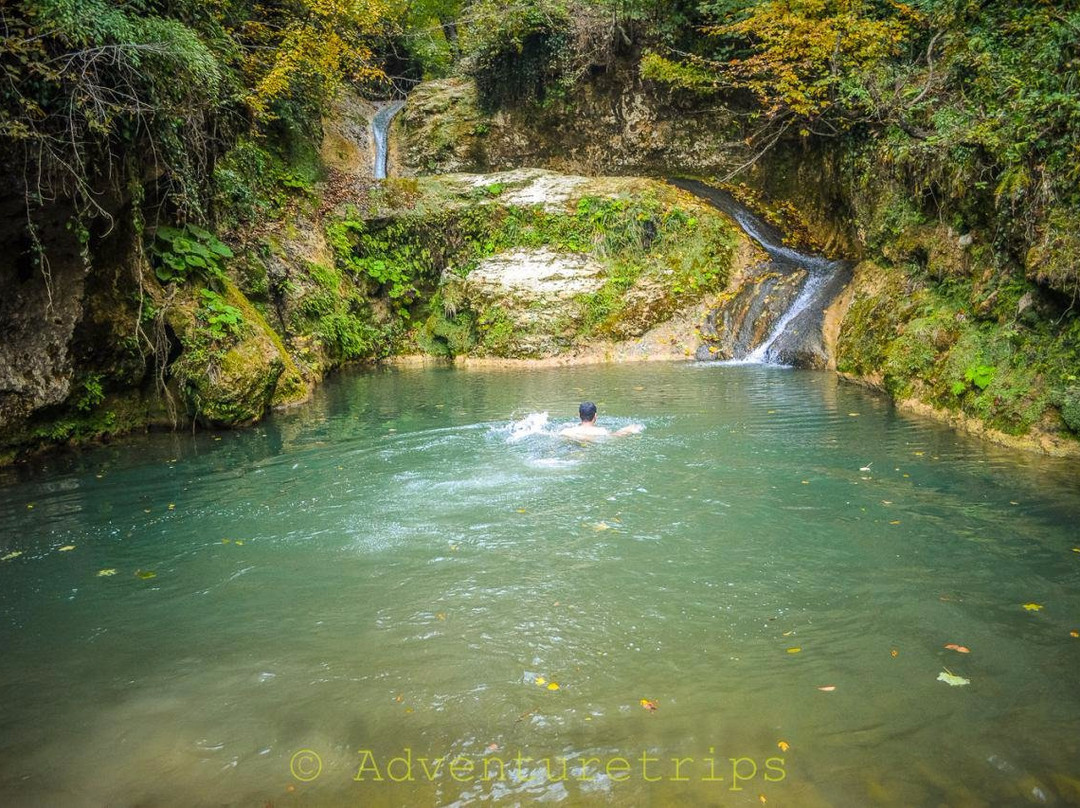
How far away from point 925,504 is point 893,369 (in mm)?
5069

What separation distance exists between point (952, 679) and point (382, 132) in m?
24.0

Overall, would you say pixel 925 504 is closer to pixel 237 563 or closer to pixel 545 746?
pixel 545 746

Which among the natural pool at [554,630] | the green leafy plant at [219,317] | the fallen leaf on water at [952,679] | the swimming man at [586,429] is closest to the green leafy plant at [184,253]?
the green leafy plant at [219,317]

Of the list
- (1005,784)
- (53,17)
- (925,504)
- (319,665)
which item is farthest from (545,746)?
(53,17)

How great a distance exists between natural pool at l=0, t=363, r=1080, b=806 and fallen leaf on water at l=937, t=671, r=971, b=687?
5cm

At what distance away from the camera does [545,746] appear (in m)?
3.13

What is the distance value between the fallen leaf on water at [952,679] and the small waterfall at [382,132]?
21.3 m

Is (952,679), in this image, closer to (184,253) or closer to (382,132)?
(184,253)

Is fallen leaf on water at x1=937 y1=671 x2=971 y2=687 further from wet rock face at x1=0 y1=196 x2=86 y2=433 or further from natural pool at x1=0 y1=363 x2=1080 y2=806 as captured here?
wet rock face at x1=0 y1=196 x2=86 y2=433

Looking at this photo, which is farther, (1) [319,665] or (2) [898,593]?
(2) [898,593]

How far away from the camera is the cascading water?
1460 cm

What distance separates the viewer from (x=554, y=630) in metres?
4.15

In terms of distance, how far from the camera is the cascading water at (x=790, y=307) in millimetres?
14602

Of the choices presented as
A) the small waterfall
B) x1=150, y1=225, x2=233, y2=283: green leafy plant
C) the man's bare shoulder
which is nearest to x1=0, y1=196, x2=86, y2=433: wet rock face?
x1=150, y1=225, x2=233, y2=283: green leafy plant
